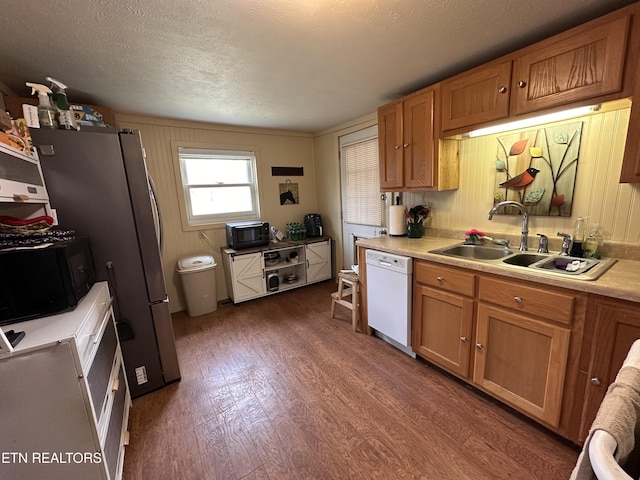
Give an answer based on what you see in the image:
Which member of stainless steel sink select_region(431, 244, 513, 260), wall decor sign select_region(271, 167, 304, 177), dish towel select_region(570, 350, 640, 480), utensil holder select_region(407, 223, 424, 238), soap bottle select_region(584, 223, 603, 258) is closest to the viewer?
dish towel select_region(570, 350, 640, 480)

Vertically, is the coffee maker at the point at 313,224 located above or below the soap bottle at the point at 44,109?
below

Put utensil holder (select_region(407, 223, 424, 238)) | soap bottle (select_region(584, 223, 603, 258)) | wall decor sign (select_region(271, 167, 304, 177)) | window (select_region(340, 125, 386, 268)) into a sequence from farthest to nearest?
wall decor sign (select_region(271, 167, 304, 177))
window (select_region(340, 125, 386, 268))
utensil holder (select_region(407, 223, 424, 238))
soap bottle (select_region(584, 223, 603, 258))

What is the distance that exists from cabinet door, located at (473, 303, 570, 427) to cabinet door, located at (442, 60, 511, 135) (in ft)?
4.19

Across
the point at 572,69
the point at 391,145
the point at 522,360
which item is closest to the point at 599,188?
the point at 572,69

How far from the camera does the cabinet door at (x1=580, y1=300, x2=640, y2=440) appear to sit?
3.78 ft

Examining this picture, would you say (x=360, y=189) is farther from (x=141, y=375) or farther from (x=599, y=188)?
(x=141, y=375)

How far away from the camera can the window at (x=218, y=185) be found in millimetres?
3320

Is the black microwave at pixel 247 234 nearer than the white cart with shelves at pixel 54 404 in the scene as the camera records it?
No

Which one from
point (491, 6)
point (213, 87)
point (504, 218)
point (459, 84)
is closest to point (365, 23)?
point (491, 6)

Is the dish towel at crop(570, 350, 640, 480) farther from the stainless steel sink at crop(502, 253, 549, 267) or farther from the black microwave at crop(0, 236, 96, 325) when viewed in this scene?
the black microwave at crop(0, 236, 96, 325)

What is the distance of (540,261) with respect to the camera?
1621mm

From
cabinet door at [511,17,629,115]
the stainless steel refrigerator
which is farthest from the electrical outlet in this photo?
cabinet door at [511,17,629,115]

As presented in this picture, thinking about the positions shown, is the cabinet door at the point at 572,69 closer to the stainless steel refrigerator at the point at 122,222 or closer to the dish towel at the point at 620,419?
the dish towel at the point at 620,419

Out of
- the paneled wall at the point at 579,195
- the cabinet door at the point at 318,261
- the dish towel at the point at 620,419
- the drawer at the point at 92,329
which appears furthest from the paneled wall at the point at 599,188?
the drawer at the point at 92,329
